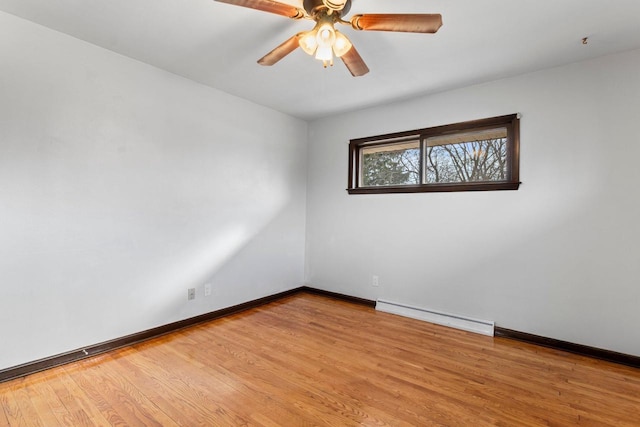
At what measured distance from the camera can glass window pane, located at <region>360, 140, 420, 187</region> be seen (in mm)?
3580

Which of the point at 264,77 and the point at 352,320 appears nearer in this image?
the point at 264,77

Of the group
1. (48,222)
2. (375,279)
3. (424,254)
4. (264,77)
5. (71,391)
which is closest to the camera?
(71,391)

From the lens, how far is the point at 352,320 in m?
3.26

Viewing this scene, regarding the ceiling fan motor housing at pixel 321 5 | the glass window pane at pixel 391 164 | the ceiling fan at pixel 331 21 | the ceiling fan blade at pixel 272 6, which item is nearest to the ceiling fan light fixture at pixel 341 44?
the ceiling fan at pixel 331 21

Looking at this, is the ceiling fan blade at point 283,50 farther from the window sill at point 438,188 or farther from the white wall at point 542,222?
the window sill at point 438,188

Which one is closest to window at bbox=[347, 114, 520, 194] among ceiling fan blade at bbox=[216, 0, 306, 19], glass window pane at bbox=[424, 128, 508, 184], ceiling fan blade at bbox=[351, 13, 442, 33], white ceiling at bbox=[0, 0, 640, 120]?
glass window pane at bbox=[424, 128, 508, 184]

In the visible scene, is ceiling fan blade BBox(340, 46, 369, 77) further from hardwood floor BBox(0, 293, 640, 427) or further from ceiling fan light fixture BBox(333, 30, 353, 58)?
hardwood floor BBox(0, 293, 640, 427)

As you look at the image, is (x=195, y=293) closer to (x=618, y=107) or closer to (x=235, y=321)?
(x=235, y=321)

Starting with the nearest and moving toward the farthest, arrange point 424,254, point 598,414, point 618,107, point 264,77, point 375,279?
point 598,414 → point 618,107 → point 264,77 → point 424,254 → point 375,279

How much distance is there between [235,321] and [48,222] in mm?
1817

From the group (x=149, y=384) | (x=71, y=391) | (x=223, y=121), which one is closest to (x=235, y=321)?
(x=149, y=384)

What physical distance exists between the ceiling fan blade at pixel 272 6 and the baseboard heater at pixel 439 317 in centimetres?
302

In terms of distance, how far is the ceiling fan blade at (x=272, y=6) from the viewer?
1583 mm

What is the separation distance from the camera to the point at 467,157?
10.6ft
